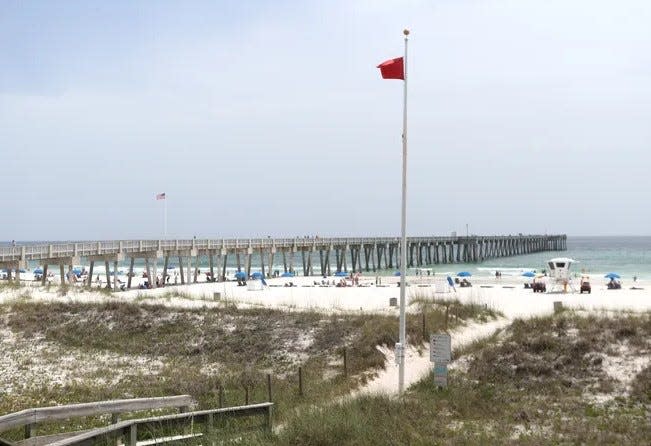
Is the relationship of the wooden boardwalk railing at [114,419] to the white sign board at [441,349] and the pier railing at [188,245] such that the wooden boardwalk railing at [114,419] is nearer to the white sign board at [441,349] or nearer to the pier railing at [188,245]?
the white sign board at [441,349]

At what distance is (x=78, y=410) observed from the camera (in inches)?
404

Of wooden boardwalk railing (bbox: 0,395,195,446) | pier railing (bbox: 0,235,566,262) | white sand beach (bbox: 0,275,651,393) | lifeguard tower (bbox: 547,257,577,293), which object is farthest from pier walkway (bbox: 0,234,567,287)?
wooden boardwalk railing (bbox: 0,395,195,446)

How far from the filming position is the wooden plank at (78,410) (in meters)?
9.20

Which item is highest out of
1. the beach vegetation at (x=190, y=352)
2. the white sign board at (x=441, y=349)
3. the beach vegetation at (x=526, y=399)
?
the white sign board at (x=441, y=349)

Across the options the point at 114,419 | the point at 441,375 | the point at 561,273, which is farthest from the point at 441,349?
the point at 561,273

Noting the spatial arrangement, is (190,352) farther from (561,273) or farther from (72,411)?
(561,273)

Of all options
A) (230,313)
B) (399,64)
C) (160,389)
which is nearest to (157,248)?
(230,313)

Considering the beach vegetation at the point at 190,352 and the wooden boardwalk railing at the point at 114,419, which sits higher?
the wooden boardwalk railing at the point at 114,419

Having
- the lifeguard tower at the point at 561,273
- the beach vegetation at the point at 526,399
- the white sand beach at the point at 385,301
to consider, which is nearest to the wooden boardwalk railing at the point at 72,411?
the beach vegetation at the point at 526,399

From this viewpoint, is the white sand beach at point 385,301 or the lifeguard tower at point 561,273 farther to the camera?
the lifeguard tower at point 561,273

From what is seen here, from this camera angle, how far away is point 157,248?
1971 inches

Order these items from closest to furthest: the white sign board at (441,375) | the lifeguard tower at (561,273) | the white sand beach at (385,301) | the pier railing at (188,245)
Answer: the white sign board at (441,375) → the white sand beach at (385,301) → the lifeguard tower at (561,273) → the pier railing at (188,245)

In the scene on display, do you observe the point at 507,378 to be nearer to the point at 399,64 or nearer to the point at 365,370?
the point at 365,370

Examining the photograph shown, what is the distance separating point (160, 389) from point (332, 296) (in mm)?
20148
